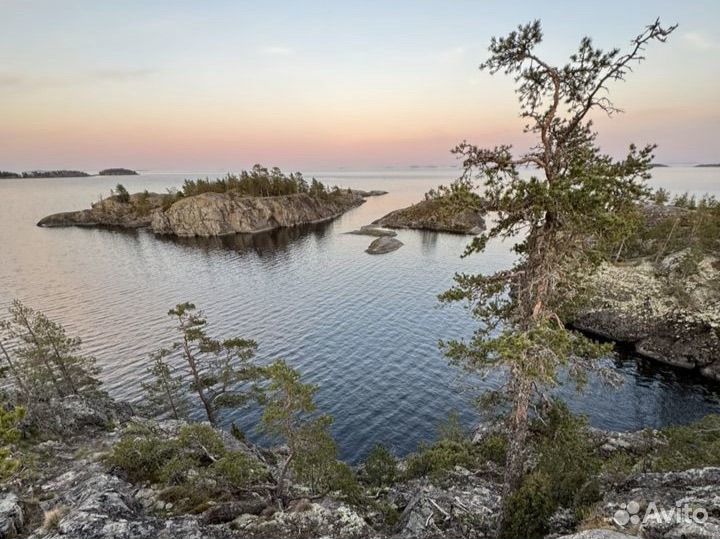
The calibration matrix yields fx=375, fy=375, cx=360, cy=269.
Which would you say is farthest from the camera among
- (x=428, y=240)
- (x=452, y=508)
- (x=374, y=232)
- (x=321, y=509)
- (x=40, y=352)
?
(x=374, y=232)

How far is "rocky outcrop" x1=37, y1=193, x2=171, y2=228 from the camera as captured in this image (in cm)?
15362

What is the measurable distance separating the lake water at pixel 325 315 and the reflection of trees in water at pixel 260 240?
1229 millimetres

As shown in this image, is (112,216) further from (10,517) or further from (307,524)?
(307,524)

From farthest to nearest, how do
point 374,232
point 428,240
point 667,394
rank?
point 374,232 → point 428,240 → point 667,394

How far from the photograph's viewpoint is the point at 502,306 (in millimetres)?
15750

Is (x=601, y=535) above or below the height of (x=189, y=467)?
above

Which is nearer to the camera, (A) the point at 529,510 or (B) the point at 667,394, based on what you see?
(A) the point at 529,510

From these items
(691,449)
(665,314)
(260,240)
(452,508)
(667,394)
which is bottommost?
(667,394)

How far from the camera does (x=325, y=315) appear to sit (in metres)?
58.4

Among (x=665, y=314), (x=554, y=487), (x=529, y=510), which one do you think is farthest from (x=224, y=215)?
(x=529, y=510)

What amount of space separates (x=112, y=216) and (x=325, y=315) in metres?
144

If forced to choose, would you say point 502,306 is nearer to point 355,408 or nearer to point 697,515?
point 697,515

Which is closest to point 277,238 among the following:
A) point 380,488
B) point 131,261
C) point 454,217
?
point 131,261

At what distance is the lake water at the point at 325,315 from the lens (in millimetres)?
36812
